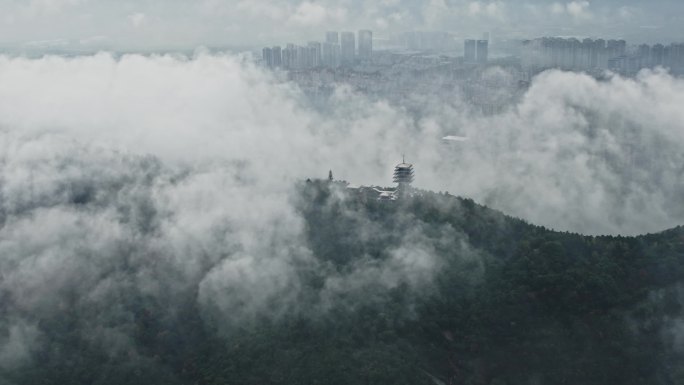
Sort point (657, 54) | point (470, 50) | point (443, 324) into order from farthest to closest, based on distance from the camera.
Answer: point (470, 50) → point (657, 54) → point (443, 324)

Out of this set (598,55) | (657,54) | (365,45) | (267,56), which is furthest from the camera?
(365,45)

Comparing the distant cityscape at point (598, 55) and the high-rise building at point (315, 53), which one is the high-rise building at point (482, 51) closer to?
the distant cityscape at point (598, 55)

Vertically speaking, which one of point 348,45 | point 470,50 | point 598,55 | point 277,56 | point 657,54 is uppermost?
point 348,45

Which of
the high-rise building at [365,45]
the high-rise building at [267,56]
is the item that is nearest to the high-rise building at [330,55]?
the high-rise building at [365,45]

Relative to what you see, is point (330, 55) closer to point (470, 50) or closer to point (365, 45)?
point (365, 45)

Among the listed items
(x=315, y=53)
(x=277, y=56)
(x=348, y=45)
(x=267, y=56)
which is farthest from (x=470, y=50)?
(x=267, y=56)
